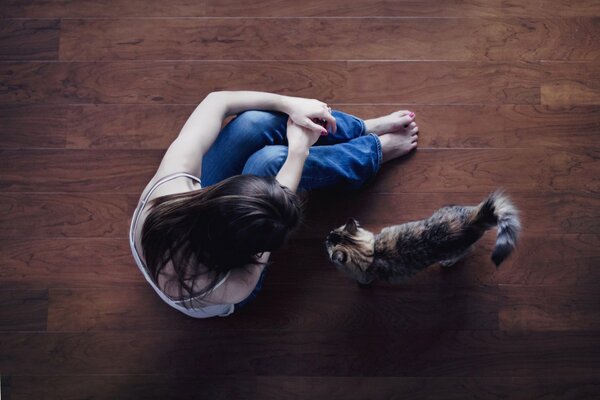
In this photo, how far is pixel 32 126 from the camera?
1.58 m

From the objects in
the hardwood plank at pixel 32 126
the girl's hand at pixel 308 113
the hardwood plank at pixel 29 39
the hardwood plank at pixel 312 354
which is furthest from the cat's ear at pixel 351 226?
the hardwood plank at pixel 29 39

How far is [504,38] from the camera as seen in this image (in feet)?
5.14

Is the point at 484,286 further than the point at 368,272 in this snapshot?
Yes

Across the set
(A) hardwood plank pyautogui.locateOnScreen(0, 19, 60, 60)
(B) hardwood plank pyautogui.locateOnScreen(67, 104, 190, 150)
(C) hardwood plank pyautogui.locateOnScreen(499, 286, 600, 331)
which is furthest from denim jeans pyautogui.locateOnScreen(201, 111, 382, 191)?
(A) hardwood plank pyautogui.locateOnScreen(0, 19, 60, 60)

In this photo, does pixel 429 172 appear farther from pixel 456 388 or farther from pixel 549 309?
pixel 456 388

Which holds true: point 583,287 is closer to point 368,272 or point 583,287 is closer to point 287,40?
point 368,272

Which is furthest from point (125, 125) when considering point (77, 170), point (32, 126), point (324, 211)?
point (324, 211)

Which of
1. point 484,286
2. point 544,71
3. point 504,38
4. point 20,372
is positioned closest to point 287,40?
point 504,38

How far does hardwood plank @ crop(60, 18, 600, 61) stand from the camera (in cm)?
156

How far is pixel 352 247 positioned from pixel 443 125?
55 centimetres

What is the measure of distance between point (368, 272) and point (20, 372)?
1.12 metres

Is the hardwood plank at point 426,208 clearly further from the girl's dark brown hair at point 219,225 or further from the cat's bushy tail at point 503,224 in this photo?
the girl's dark brown hair at point 219,225

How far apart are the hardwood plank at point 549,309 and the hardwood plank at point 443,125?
1.51 ft

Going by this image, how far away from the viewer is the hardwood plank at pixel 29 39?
1601 mm
